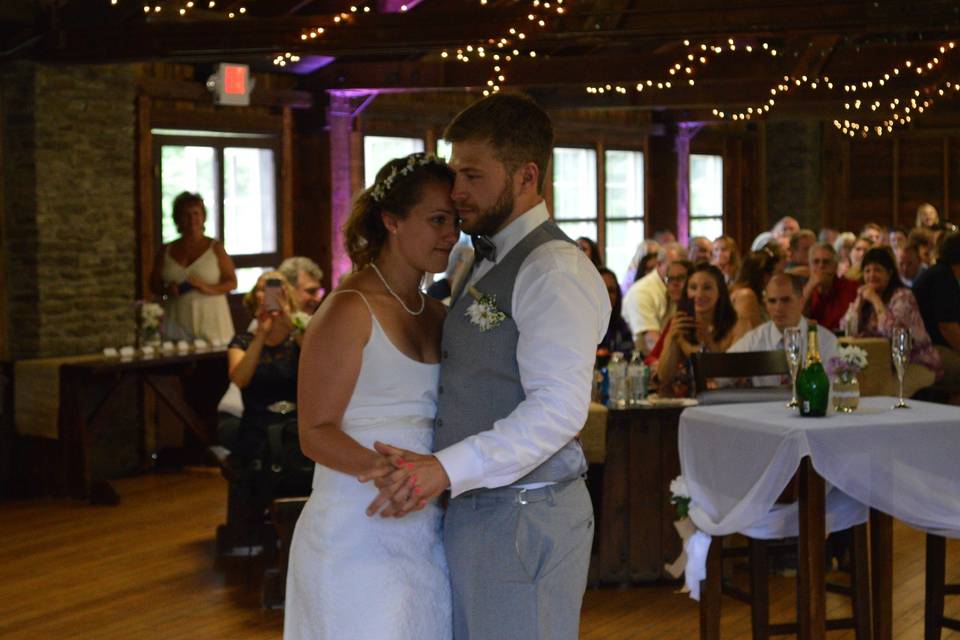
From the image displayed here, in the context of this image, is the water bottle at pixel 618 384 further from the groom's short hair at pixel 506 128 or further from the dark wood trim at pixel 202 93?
the dark wood trim at pixel 202 93

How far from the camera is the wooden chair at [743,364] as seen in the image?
5574 millimetres

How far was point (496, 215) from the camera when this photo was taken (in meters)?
2.84

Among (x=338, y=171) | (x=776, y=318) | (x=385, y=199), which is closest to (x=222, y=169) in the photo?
(x=338, y=171)

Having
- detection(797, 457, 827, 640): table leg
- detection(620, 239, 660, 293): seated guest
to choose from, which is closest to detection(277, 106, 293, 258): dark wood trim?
detection(620, 239, 660, 293): seated guest

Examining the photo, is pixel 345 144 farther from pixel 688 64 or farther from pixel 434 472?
pixel 434 472

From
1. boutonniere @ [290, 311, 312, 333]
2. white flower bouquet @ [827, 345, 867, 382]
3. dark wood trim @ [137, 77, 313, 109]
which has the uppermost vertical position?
dark wood trim @ [137, 77, 313, 109]

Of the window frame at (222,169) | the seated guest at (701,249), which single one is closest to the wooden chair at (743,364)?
the window frame at (222,169)

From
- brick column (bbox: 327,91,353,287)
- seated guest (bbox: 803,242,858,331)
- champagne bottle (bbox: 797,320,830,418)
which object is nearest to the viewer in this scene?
champagne bottle (bbox: 797,320,830,418)

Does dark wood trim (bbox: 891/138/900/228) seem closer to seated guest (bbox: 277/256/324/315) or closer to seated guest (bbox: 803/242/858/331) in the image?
seated guest (bbox: 803/242/858/331)

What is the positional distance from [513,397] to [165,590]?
389cm

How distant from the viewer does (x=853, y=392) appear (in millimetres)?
4578

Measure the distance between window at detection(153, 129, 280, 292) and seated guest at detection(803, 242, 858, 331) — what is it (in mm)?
4128

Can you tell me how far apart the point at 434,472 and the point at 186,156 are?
26.4ft

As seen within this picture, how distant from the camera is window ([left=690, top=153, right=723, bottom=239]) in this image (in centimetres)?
1911
